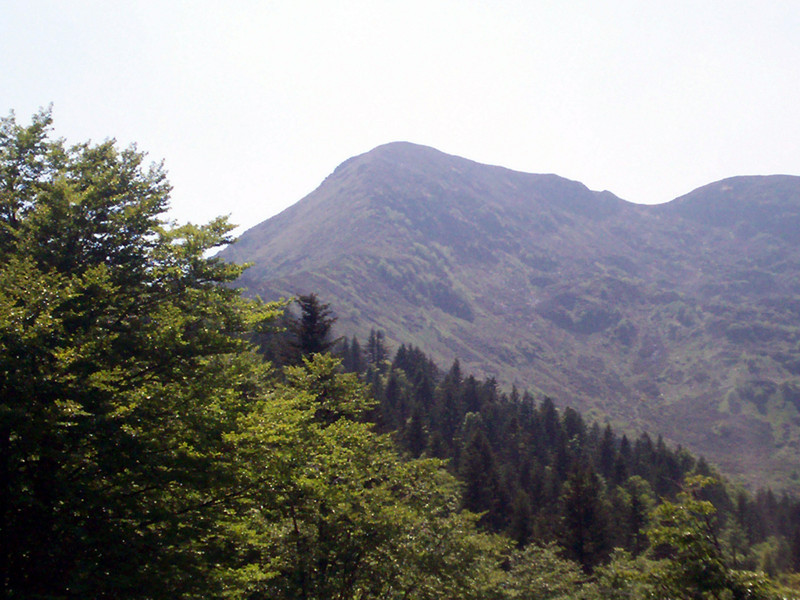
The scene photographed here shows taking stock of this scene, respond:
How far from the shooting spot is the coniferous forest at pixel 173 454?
10.9m

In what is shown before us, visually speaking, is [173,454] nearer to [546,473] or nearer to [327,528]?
[327,528]

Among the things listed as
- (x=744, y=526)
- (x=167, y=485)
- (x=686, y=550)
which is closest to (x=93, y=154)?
(x=167, y=485)

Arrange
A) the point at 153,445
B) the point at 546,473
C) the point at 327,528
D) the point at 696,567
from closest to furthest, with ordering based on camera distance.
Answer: the point at 696,567
the point at 153,445
the point at 327,528
the point at 546,473

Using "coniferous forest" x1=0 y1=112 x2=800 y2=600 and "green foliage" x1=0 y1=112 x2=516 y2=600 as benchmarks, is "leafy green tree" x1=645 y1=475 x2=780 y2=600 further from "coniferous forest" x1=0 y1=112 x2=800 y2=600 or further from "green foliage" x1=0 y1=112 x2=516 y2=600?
"green foliage" x1=0 y1=112 x2=516 y2=600

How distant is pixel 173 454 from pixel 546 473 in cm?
7567

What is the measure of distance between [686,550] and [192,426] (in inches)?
450

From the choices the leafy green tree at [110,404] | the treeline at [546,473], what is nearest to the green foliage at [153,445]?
the leafy green tree at [110,404]

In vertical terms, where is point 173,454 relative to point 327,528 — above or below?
above

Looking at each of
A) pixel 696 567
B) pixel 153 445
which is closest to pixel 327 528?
pixel 153 445

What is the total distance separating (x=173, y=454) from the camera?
1202cm

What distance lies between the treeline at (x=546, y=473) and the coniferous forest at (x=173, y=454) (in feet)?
58.6

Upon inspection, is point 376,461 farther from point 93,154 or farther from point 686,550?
point 93,154

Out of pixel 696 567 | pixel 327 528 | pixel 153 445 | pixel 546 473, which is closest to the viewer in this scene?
pixel 696 567

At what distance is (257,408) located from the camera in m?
15.4
